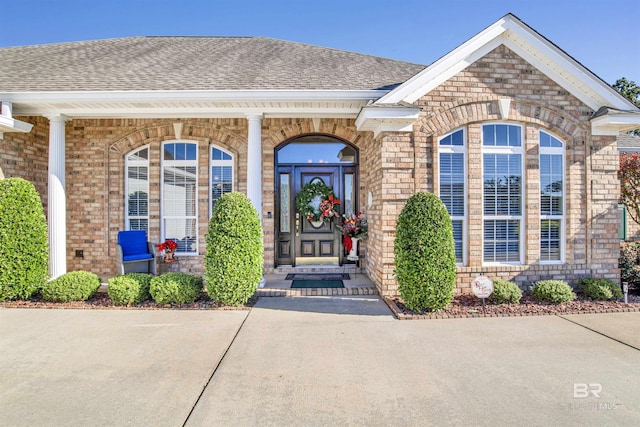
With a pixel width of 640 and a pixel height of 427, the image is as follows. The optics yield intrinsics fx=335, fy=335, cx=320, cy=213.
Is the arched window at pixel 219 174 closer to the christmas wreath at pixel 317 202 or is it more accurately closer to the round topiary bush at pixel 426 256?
the christmas wreath at pixel 317 202

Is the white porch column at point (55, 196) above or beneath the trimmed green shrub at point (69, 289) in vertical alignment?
above

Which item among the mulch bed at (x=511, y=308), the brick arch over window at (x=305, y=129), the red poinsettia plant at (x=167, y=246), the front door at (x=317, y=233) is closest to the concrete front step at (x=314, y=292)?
the mulch bed at (x=511, y=308)

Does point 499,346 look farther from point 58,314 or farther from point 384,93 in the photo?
point 58,314

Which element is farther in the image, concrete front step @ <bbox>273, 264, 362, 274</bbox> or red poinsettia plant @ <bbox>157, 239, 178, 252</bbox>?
concrete front step @ <bbox>273, 264, 362, 274</bbox>

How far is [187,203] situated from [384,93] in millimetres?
4404

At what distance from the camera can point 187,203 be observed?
6887mm

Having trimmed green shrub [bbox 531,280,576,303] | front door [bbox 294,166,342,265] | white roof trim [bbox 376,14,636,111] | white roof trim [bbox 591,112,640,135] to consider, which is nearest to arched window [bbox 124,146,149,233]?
front door [bbox 294,166,342,265]

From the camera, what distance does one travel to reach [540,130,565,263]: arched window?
5645 mm

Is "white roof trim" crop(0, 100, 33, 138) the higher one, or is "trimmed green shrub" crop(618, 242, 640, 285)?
"white roof trim" crop(0, 100, 33, 138)

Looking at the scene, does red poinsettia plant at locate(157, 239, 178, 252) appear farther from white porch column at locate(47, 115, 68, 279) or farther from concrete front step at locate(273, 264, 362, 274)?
concrete front step at locate(273, 264, 362, 274)

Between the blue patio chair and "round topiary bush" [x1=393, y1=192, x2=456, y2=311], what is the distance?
482 centimetres

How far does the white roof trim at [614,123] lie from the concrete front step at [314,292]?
4.53m

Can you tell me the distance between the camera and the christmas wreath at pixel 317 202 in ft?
22.6

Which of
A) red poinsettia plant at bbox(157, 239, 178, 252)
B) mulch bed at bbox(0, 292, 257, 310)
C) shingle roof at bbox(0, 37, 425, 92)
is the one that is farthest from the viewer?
red poinsettia plant at bbox(157, 239, 178, 252)
